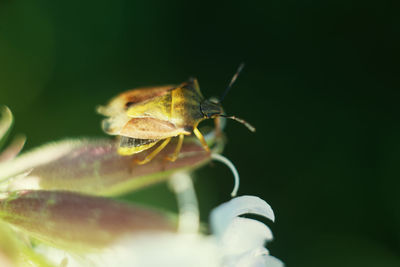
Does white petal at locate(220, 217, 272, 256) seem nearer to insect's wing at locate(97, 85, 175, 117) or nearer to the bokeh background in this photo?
insect's wing at locate(97, 85, 175, 117)

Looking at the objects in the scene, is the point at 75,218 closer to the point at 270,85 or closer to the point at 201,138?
the point at 201,138

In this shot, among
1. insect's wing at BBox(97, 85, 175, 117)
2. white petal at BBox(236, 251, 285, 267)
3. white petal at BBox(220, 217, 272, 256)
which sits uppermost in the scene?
insect's wing at BBox(97, 85, 175, 117)

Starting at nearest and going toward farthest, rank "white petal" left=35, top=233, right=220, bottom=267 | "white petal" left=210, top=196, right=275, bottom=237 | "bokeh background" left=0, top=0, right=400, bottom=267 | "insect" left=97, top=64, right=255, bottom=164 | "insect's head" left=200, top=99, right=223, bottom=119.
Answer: "white petal" left=35, top=233, right=220, bottom=267 < "white petal" left=210, top=196, right=275, bottom=237 < "insect" left=97, top=64, right=255, bottom=164 < "insect's head" left=200, top=99, right=223, bottom=119 < "bokeh background" left=0, top=0, right=400, bottom=267

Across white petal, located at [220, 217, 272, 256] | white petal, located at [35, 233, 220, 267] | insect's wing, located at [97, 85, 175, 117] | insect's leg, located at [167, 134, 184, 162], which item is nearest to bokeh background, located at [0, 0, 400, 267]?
insect's wing, located at [97, 85, 175, 117]

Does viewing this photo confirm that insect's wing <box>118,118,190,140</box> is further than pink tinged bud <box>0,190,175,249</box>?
Yes

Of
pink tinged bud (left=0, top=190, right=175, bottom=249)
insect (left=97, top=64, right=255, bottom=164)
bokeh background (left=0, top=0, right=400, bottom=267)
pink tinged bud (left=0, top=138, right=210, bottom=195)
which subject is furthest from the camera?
bokeh background (left=0, top=0, right=400, bottom=267)

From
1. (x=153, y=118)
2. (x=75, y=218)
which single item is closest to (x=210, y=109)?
(x=153, y=118)

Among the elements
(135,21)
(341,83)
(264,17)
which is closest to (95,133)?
(135,21)
